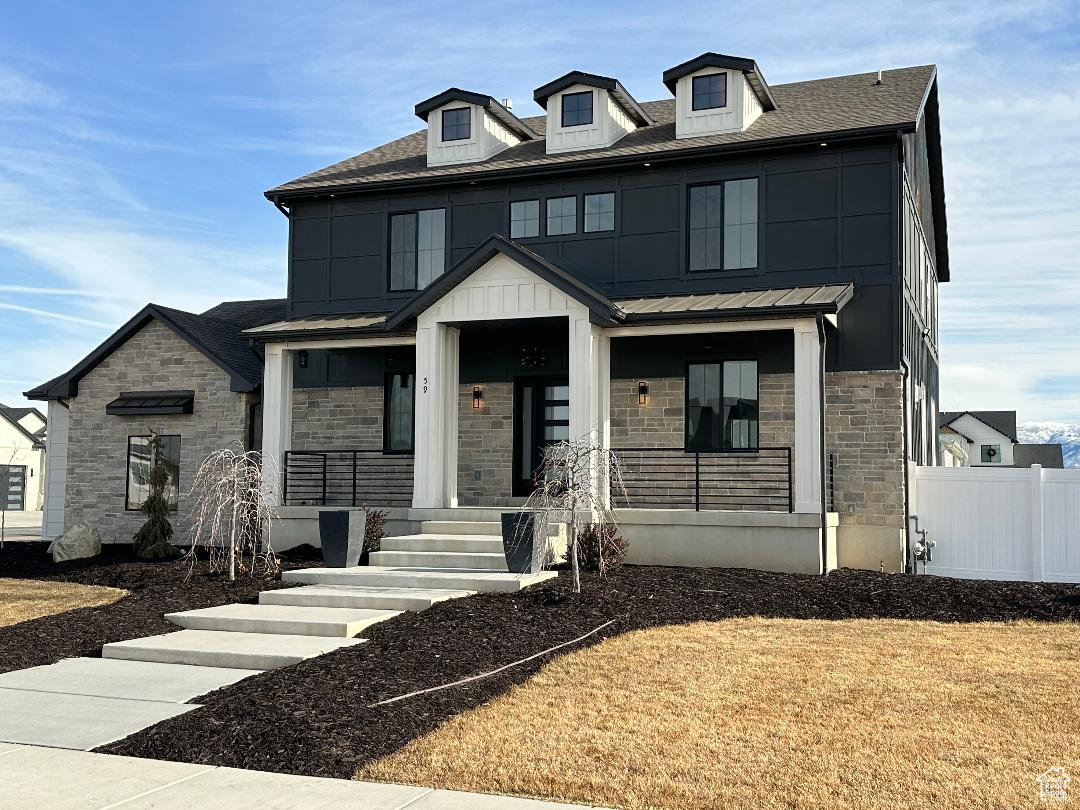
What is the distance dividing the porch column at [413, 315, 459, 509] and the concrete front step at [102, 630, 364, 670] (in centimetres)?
565

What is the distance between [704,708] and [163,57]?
39.2 feet

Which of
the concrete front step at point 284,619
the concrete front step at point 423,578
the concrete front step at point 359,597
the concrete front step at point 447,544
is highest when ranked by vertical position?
the concrete front step at point 447,544

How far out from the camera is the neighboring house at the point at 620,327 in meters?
15.0

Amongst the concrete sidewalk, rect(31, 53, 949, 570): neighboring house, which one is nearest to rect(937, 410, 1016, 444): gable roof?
rect(31, 53, 949, 570): neighboring house

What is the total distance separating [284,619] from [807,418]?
7.44 meters

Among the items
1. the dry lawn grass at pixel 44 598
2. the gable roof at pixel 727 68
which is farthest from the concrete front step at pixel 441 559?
the gable roof at pixel 727 68

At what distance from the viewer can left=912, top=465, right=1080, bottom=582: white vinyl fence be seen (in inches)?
585

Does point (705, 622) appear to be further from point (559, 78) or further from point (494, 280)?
point (559, 78)

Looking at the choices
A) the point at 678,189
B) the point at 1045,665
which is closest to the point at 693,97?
the point at 678,189

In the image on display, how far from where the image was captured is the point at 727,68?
16953mm

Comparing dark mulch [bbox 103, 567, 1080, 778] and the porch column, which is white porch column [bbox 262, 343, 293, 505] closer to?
the porch column

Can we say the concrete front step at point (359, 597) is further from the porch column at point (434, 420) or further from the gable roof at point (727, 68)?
A: the gable roof at point (727, 68)

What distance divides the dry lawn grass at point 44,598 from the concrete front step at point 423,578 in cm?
230

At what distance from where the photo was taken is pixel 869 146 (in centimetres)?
1551
